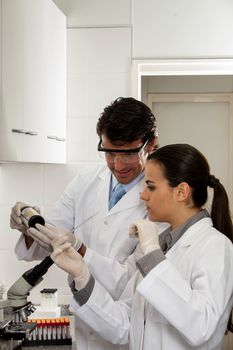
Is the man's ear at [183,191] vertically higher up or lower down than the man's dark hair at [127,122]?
lower down

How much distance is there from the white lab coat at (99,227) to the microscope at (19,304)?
0.23m

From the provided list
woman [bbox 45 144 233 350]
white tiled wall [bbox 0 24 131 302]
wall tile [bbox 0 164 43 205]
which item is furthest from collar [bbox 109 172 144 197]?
wall tile [bbox 0 164 43 205]

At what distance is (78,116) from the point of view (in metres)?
3.18

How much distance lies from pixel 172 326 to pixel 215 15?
194 centimetres

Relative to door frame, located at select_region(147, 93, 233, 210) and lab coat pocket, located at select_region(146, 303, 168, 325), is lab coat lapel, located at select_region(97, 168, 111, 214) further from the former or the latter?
door frame, located at select_region(147, 93, 233, 210)

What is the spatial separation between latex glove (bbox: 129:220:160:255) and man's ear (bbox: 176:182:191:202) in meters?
0.12

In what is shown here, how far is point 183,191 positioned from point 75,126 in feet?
4.97

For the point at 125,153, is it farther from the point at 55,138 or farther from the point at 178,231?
the point at 55,138

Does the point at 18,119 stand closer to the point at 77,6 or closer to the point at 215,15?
the point at 77,6

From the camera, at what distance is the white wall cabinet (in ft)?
7.10

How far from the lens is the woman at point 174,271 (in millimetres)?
1574

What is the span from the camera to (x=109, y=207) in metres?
2.25

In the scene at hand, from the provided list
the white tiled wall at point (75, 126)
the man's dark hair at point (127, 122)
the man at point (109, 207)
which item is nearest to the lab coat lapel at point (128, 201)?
the man at point (109, 207)

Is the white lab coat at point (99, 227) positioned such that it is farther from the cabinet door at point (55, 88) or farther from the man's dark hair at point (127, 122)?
the cabinet door at point (55, 88)
